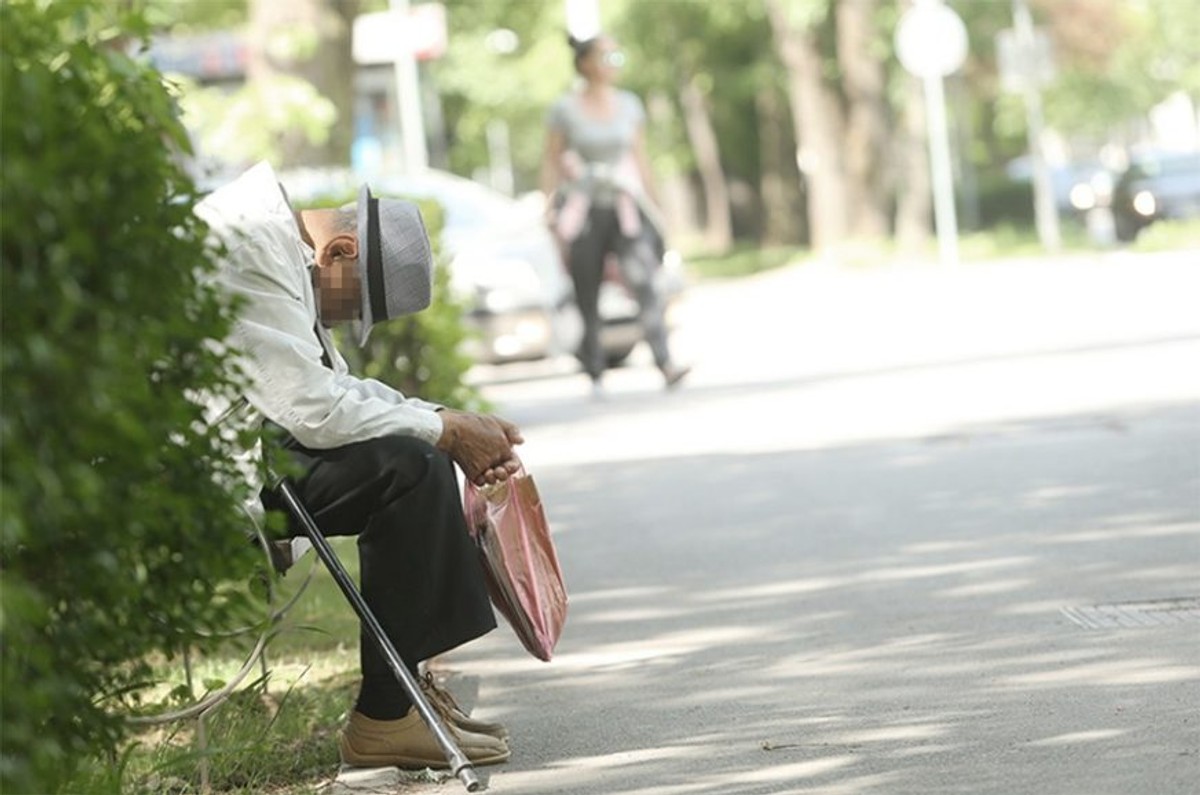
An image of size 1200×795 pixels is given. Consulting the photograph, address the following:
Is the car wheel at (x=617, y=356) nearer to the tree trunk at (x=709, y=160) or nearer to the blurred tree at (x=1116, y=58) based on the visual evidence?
the tree trunk at (x=709, y=160)

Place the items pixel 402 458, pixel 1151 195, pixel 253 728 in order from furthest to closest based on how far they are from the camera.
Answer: pixel 1151 195 → pixel 253 728 → pixel 402 458

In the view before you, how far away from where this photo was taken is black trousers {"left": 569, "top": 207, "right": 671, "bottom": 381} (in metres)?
17.1

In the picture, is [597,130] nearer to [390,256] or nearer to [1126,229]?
[390,256]

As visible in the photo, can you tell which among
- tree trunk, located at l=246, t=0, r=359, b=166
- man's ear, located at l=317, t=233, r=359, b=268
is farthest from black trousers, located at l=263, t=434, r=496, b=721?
tree trunk, located at l=246, t=0, r=359, b=166

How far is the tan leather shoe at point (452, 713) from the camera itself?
6.23 metres

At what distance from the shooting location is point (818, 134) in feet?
145

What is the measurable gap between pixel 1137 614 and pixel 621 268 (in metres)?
10.1

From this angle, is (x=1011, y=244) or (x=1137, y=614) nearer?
(x=1137, y=614)

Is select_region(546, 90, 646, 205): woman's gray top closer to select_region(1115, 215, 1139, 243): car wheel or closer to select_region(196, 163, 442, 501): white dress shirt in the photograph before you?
select_region(196, 163, 442, 501): white dress shirt

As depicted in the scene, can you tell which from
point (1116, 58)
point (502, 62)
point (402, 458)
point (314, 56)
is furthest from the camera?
point (1116, 58)

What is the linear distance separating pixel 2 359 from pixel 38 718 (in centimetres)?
60

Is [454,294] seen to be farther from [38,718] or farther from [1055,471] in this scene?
[38,718]

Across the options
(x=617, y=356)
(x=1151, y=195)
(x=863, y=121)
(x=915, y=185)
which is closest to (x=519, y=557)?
(x=617, y=356)

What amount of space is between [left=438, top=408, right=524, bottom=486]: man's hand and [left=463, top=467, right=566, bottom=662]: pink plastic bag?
0.29 ft
